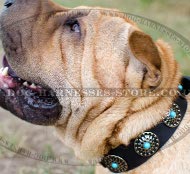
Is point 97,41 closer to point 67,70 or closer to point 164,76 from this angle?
point 67,70

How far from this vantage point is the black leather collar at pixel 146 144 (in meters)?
1.95

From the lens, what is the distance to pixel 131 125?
6.50ft

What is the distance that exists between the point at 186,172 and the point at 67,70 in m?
0.65

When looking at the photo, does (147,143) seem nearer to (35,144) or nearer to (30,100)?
(30,100)

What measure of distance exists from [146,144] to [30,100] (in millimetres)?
552

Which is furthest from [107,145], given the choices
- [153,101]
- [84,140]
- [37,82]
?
[37,82]

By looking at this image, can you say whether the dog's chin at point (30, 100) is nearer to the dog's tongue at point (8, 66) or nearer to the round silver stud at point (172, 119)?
the dog's tongue at point (8, 66)

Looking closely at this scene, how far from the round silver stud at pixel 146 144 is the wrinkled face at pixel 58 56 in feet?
0.68

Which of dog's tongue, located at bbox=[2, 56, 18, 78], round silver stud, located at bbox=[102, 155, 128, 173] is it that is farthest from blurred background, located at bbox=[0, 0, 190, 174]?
round silver stud, located at bbox=[102, 155, 128, 173]

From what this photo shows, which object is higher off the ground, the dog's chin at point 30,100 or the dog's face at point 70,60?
the dog's face at point 70,60

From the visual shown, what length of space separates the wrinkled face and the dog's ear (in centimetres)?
6

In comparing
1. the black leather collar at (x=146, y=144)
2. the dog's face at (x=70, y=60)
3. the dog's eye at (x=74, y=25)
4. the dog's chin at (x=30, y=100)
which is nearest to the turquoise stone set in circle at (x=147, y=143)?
the black leather collar at (x=146, y=144)

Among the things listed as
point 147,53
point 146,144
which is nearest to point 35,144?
point 146,144

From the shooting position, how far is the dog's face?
79.3 inches
